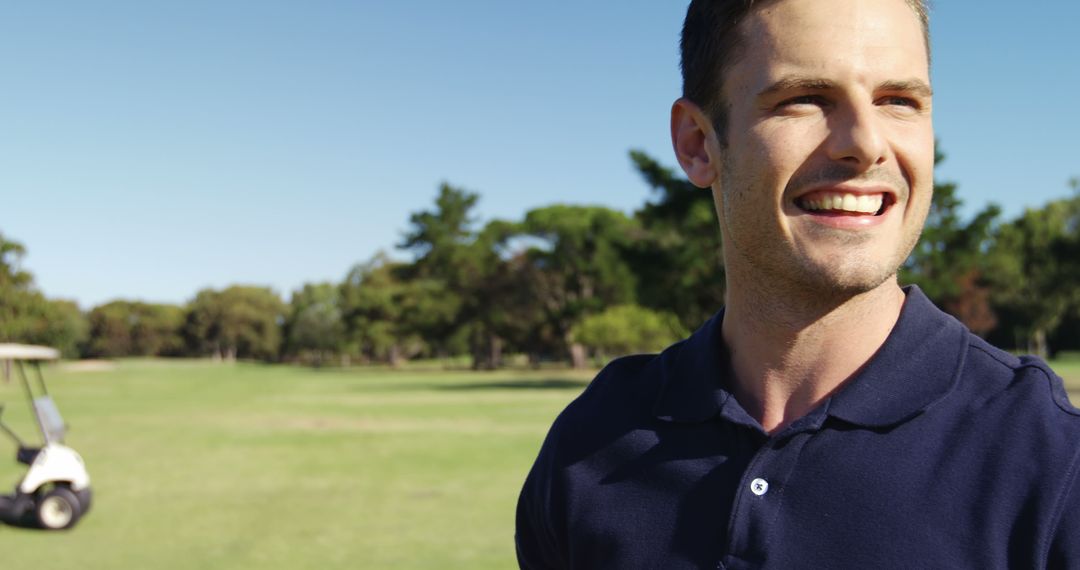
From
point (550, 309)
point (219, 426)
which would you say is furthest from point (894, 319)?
point (550, 309)

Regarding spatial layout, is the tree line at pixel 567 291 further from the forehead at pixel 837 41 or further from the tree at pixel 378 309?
the forehead at pixel 837 41

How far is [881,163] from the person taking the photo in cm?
143

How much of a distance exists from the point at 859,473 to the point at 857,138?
18.3 inches

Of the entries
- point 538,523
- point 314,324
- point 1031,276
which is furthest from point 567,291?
point 538,523

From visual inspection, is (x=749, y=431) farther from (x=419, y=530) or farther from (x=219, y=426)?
(x=219, y=426)

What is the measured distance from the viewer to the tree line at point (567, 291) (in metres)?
36.7

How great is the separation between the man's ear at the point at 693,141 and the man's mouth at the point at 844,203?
0.67 feet

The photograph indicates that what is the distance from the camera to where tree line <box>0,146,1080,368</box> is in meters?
36.7

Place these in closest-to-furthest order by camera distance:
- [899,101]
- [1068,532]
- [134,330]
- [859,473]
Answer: [1068,532] → [859,473] → [899,101] → [134,330]

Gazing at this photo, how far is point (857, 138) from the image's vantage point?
4.57 ft

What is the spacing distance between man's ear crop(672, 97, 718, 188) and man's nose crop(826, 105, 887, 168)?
0.23m

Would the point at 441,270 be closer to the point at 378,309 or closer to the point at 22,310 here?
the point at 378,309

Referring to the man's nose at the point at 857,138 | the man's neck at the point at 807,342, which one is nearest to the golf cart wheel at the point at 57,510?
the man's neck at the point at 807,342

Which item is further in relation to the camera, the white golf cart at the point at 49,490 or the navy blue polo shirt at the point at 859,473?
the white golf cart at the point at 49,490
